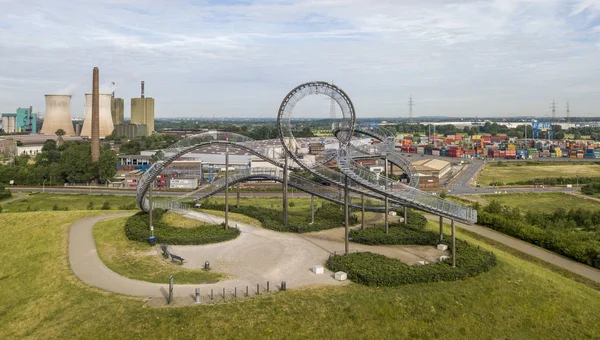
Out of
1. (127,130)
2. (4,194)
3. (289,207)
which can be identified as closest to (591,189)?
(289,207)

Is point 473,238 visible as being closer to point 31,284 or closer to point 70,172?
point 31,284

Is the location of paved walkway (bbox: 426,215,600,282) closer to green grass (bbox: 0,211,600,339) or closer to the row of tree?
green grass (bbox: 0,211,600,339)

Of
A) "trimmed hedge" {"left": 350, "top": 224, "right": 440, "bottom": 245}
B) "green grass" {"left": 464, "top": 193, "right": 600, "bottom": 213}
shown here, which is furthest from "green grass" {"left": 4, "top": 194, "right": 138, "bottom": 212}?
"green grass" {"left": 464, "top": 193, "right": 600, "bottom": 213}

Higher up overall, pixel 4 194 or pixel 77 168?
pixel 77 168

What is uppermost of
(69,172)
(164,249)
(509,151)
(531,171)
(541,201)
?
(509,151)

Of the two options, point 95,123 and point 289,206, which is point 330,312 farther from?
point 95,123

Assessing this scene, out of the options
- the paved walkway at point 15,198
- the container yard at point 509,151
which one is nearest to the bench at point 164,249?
the paved walkway at point 15,198

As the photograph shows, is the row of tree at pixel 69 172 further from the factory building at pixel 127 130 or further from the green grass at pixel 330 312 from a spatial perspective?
the factory building at pixel 127 130
